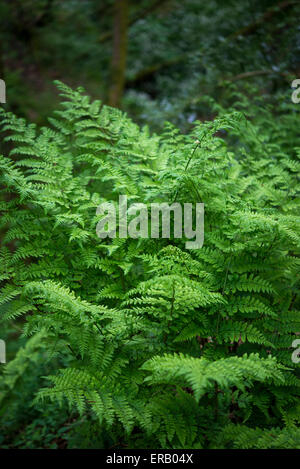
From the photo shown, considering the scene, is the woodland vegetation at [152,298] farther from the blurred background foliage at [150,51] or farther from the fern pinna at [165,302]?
the blurred background foliage at [150,51]

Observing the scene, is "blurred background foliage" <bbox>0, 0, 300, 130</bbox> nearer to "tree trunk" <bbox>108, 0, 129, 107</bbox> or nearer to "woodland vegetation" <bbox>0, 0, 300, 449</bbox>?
"tree trunk" <bbox>108, 0, 129, 107</bbox>

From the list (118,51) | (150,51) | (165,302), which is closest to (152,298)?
(165,302)

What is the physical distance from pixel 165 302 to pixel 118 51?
6279 millimetres

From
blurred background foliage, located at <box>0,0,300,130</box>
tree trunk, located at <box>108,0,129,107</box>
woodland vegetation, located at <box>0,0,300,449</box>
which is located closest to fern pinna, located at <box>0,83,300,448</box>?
woodland vegetation, located at <box>0,0,300,449</box>

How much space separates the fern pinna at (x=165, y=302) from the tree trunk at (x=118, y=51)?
14.7ft

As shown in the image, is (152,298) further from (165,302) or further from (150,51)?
(150,51)

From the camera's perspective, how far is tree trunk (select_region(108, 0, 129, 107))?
21.7 feet

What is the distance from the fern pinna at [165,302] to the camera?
1813 mm

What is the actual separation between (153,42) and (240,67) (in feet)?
14.4

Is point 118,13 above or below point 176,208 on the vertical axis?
above

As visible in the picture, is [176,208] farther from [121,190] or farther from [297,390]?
[297,390]

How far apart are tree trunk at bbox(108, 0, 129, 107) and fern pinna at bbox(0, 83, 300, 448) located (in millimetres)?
4492

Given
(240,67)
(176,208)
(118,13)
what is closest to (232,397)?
(176,208)
